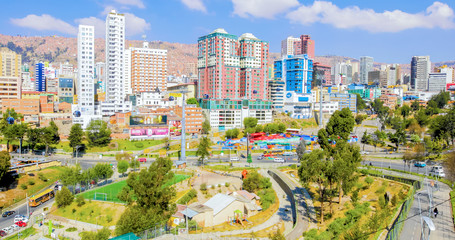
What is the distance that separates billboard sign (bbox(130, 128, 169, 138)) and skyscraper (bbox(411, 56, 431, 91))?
465ft

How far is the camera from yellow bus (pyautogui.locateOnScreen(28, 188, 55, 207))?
2936cm

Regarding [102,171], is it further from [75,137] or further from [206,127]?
[206,127]

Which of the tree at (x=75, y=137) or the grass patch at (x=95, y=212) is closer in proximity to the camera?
the grass patch at (x=95, y=212)

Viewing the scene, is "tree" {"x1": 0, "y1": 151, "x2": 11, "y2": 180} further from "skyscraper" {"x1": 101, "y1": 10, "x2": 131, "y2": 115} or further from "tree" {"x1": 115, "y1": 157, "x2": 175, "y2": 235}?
"skyscraper" {"x1": 101, "y1": 10, "x2": 131, "y2": 115}

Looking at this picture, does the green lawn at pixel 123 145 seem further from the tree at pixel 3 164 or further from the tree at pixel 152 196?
the tree at pixel 152 196

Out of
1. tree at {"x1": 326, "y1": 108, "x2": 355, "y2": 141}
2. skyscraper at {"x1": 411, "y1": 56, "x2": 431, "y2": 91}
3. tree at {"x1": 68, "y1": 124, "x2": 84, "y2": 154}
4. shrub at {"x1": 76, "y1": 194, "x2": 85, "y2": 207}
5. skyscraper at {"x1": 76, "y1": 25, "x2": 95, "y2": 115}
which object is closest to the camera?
shrub at {"x1": 76, "y1": 194, "x2": 85, "y2": 207}

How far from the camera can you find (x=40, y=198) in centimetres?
3022

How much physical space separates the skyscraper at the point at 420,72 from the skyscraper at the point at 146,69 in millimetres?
122556

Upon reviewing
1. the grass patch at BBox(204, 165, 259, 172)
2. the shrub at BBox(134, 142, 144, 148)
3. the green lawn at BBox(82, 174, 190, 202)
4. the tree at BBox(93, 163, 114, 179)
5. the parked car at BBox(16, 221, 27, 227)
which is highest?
the shrub at BBox(134, 142, 144, 148)

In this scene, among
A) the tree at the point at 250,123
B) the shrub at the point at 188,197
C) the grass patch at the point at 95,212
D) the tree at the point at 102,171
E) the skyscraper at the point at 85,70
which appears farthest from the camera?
the tree at the point at 250,123

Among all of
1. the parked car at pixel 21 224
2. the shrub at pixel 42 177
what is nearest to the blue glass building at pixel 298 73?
the shrub at pixel 42 177

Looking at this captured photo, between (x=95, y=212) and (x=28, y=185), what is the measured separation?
38.9 ft

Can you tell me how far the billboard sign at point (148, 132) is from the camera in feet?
185

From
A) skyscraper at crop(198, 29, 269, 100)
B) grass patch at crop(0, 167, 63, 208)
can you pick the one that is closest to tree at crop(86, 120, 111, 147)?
grass patch at crop(0, 167, 63, 208)
